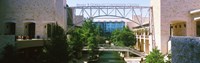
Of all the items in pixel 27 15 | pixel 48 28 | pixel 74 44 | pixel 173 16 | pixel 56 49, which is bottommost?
pixel 74 44

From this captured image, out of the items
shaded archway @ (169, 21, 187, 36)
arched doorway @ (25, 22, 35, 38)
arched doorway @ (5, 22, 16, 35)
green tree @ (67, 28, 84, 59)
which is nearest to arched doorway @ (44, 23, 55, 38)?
arched doorway @ (25, 22, 35, 38)

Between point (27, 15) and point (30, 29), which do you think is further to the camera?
point (30, 29)

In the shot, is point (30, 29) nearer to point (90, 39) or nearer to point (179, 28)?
point (90, 39)

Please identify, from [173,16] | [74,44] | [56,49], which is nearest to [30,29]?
[74,44]

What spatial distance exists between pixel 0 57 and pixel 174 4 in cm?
2365

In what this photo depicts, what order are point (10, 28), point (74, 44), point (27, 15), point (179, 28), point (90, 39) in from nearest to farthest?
point (27, 15)
point (10, 28)
point (74, 44)
point (179, 28)
point (90, 39)

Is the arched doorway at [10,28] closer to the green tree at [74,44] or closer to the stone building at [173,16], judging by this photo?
the green tree at [74,44]

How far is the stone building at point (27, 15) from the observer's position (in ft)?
122

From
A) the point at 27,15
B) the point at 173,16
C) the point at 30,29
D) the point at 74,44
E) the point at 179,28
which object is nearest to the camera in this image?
the point at 27,15

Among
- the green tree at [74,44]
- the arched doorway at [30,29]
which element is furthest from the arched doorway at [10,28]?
the green tree at [74,44]

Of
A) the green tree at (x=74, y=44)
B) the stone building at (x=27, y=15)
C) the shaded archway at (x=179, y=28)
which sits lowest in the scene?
the green tree at (x=74, y=44)

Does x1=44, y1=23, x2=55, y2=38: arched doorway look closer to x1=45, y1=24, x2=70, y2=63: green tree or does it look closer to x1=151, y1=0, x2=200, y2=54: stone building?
x1=45, y1=24, x2=70, y2=63: green tree

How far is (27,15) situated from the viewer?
123 feet

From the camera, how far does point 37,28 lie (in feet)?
127
